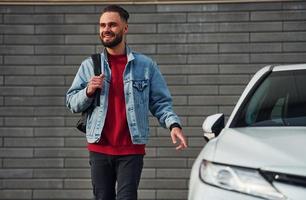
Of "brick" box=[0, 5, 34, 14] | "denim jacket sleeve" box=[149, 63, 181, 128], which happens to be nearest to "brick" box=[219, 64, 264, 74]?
"brick" box=[0, 5, 34, 14]

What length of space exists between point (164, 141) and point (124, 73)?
9.78ft

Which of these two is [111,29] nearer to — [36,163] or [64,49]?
[64,49]

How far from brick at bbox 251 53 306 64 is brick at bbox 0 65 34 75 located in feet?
8.65

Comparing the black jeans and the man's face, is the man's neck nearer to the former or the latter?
the man's face

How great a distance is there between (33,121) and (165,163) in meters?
1.64

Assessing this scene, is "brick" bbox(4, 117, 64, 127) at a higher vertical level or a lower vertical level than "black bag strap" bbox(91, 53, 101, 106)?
lower

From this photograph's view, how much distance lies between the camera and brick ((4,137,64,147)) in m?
6.78

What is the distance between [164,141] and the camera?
6.72 metres

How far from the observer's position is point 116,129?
376cm

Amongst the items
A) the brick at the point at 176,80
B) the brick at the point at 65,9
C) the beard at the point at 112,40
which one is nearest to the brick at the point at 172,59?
the brick at the point at 176,80

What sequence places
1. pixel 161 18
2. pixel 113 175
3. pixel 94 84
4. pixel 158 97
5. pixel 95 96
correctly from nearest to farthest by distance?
pixel 94 84 → pixel 95 96 → pixel 113 175 → pixel 158 97 → pixel 161 18

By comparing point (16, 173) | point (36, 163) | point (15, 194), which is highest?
point (36, 163)


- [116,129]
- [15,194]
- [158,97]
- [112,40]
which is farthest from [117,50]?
[15,194]

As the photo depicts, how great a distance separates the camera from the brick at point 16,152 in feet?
22.3
